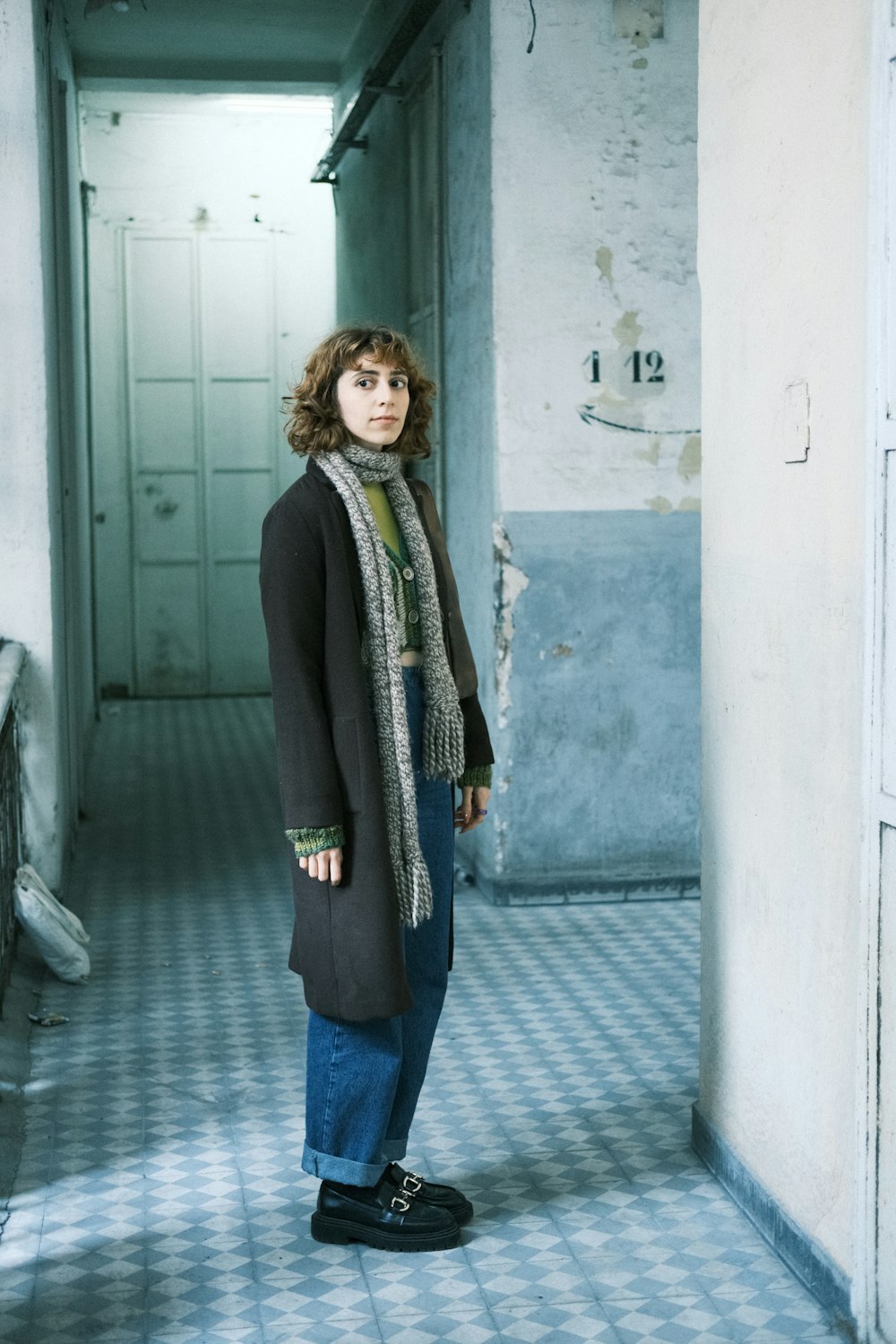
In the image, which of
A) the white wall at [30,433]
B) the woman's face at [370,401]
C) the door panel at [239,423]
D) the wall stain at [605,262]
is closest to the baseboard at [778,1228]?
the woman's face at [370,401]

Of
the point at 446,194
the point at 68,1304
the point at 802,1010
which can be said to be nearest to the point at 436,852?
the point at 802,1010

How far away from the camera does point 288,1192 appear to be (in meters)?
2.99

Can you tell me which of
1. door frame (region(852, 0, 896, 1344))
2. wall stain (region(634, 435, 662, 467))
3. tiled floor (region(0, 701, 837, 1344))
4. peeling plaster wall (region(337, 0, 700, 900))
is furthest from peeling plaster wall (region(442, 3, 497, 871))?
door frame (region(852, 0, 896, 1344))

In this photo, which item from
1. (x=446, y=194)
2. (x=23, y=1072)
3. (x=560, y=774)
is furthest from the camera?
(x=446, y=194)

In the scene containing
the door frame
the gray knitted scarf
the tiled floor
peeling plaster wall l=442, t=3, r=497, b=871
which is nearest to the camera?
the door frame

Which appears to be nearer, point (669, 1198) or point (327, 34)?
point (669, 1198)

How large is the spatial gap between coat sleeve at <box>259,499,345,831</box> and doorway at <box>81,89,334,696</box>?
7.70 metres

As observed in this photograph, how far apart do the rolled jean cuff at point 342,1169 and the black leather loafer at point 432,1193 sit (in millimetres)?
55

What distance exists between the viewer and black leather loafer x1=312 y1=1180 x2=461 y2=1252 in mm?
2746

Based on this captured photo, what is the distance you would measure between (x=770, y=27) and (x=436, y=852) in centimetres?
153

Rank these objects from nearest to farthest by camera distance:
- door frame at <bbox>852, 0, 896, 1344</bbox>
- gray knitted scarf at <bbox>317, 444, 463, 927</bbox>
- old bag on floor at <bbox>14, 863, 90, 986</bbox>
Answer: door frame at <bbox>852, 0, 896, 1344</bbox> → gray knitted scarf at <bbox>317, 444, 463, 927</bbox> → old bag on floor at <bbox>14, 863, 90, 986</bbox>

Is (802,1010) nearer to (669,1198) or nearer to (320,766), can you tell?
(669,1198)

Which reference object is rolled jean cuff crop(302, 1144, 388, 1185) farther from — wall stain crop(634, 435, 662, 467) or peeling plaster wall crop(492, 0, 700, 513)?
wall stain crop(634, 435, 662, 467)

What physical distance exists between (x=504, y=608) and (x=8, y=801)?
67.1 inches
